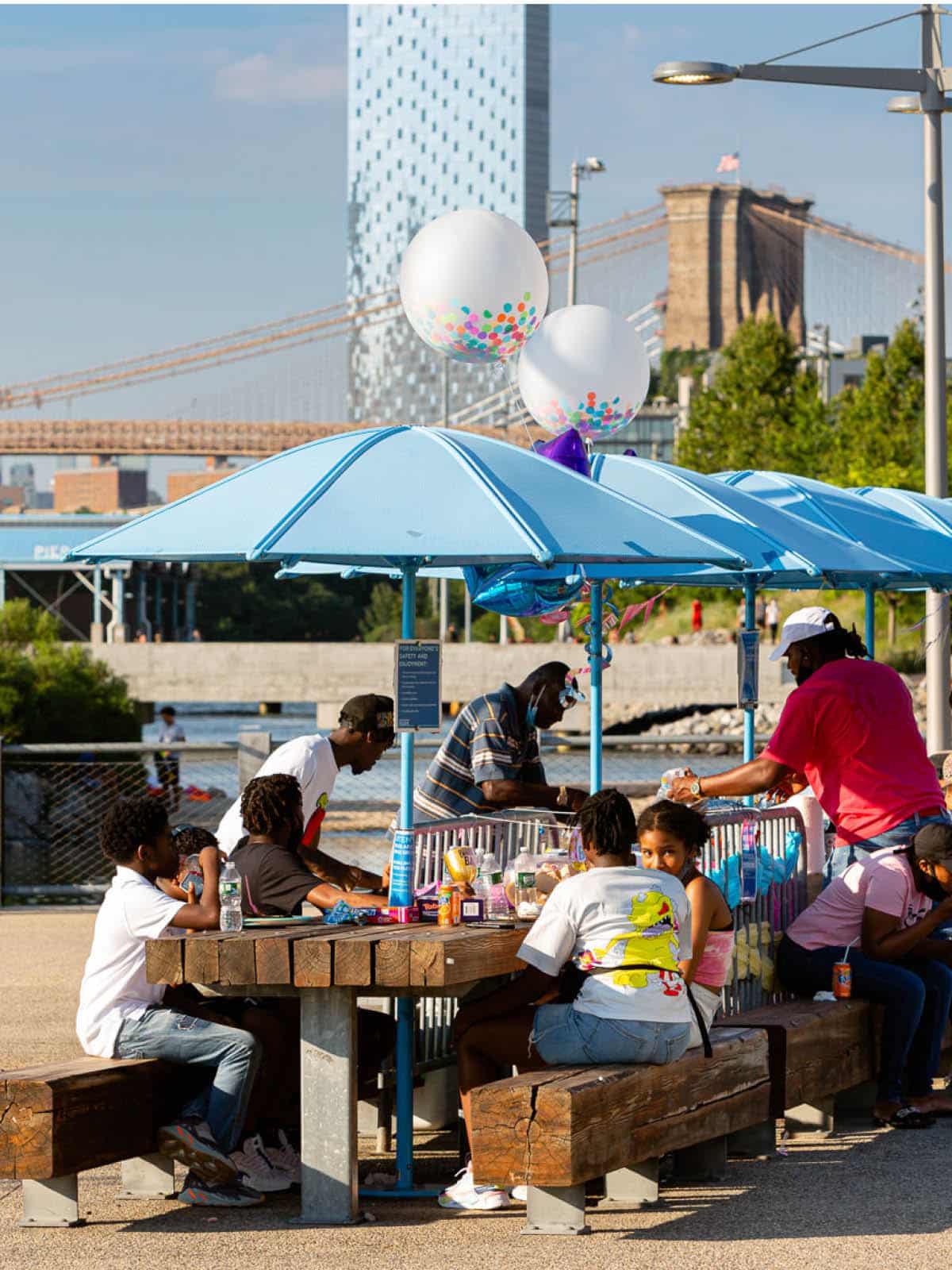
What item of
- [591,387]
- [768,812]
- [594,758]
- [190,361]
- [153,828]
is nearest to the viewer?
[153,828]

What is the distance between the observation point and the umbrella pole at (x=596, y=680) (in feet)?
29.3

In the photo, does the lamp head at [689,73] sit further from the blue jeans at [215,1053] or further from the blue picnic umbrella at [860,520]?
the blue jeans at [215,1053]

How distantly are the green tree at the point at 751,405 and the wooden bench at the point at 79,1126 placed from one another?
5623cm

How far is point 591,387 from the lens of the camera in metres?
9.74

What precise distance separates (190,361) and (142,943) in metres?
109

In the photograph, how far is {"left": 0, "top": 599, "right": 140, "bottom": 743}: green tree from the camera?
27.6 meters

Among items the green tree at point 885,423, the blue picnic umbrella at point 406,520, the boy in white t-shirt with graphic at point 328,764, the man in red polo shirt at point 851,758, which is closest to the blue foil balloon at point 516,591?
the boy in white t-shirt with graphic at point 328,764

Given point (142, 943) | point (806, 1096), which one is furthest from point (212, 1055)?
point (806, 1096)

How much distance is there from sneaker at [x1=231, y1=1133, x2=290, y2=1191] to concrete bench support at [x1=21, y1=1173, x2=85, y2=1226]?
1.73 feet

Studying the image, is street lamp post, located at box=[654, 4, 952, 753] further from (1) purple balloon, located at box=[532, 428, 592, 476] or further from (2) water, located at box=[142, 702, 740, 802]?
(1) purple balloon, located at box=[532, 428, 592, 476]

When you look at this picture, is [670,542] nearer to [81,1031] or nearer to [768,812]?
[768,812]

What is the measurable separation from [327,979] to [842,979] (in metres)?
2.48

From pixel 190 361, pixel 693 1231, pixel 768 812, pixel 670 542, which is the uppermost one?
pixel 190 361

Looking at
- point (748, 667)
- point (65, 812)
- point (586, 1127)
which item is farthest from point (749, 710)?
point (65, 812)
